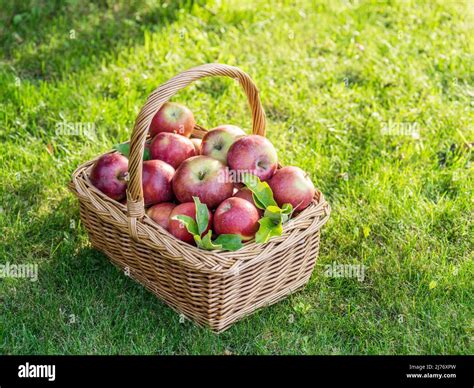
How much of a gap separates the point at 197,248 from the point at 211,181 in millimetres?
393

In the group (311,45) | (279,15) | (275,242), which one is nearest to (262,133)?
(275,242)

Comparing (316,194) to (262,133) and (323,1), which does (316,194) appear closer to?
(262,133)

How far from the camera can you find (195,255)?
310cm

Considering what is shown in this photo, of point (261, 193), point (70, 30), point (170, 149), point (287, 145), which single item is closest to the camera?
point (261, 193)

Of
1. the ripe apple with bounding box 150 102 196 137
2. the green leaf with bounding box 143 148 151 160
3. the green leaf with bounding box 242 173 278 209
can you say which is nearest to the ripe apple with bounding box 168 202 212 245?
the green leaf with bounding box 242 173 278 209

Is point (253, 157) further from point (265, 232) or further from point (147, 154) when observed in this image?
point (147, 154)

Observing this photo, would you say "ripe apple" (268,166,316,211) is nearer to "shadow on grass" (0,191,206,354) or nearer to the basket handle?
the basket handle

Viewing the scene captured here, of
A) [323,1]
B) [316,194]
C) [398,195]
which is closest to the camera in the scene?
[316,194]

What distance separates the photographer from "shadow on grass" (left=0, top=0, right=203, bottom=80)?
5.27 m

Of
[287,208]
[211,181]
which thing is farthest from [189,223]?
[287,208]

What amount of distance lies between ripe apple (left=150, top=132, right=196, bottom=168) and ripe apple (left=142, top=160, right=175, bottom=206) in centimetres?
9

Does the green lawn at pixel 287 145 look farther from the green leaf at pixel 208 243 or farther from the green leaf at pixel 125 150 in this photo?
the green leaf at pixel 125 150

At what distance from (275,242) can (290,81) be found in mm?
2288

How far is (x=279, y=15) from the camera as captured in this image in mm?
5984
